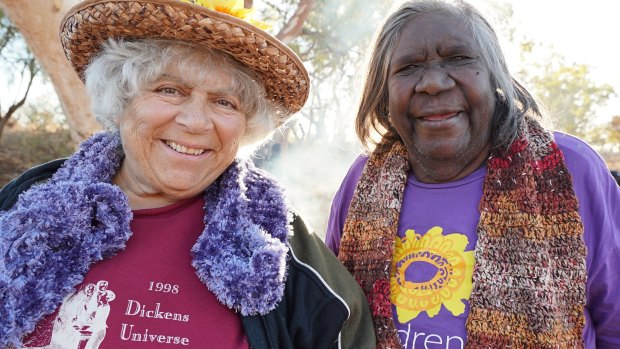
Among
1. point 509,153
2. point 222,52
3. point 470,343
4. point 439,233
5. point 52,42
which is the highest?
point 52,42

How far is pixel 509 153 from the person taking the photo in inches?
84.4

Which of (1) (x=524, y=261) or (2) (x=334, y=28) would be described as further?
(2) (x=334, y=28)

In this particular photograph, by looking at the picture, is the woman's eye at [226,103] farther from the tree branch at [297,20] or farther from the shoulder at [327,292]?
the tree branch at [297,20]

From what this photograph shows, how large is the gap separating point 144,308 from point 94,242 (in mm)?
277

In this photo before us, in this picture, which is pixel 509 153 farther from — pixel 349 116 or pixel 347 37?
pixel 347 37

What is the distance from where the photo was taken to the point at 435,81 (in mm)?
2109

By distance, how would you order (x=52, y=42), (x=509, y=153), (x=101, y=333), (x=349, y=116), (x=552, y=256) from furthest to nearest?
1. (x=52, y=42)
2. (x=349, y=116)
3. (x=509, y=153)
4. (x=552, y=256)
5. (x=101, y=333)

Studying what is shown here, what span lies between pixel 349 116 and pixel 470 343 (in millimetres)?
1341

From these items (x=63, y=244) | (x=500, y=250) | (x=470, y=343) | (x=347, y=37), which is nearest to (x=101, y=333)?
(x=63, y=244)

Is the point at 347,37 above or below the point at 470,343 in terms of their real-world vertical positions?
above

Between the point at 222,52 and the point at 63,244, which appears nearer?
the point at 63,244

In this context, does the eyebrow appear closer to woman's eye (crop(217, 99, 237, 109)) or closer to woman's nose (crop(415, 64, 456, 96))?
woman's eye (crop(217, 99, 237, 109))

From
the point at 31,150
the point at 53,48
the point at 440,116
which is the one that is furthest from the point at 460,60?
the point at 31,150

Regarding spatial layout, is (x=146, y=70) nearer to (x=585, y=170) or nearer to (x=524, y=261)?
(x=524, y=261)
